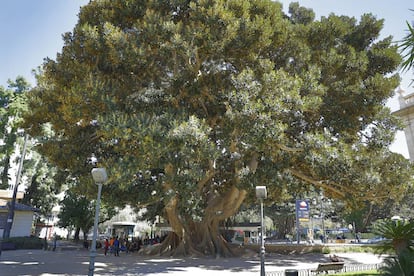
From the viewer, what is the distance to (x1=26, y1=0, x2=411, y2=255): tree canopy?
12859mm

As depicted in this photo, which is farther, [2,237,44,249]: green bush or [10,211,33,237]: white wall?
[10,211,33,237]: white wall

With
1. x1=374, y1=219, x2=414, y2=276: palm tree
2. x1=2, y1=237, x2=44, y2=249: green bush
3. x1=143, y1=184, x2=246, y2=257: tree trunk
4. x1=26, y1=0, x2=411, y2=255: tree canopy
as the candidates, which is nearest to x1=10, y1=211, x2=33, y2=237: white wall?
x1=2, y1=237, x2=44, y2=249: green bush

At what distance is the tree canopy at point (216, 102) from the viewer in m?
12.9

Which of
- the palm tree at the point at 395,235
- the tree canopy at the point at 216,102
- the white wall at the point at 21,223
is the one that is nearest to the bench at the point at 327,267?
the palm tree at the point at 395,235

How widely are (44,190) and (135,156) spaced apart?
94.6 ft

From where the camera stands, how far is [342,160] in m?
14.2

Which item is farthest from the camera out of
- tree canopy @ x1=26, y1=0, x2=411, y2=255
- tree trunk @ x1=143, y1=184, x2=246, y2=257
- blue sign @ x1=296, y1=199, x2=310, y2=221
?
blue sign @ x1=296, y1=199, x2=310, y2=221

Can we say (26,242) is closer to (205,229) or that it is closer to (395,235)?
(205,229)

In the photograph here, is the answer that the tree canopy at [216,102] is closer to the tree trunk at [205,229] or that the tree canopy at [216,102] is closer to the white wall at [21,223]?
the tree trunk at [205,229]

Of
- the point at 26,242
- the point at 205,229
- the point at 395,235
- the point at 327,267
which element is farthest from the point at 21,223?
the point at 395,235

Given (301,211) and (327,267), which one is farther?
(301,211)

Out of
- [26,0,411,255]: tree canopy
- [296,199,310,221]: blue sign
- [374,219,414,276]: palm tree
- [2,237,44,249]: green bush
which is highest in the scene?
[26,0,411,255]: tree canopy

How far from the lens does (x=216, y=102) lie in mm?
16125

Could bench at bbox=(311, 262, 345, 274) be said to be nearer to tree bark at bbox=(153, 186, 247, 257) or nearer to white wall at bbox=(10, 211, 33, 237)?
tree bark at bbox=(153, 186, 247, 257)
